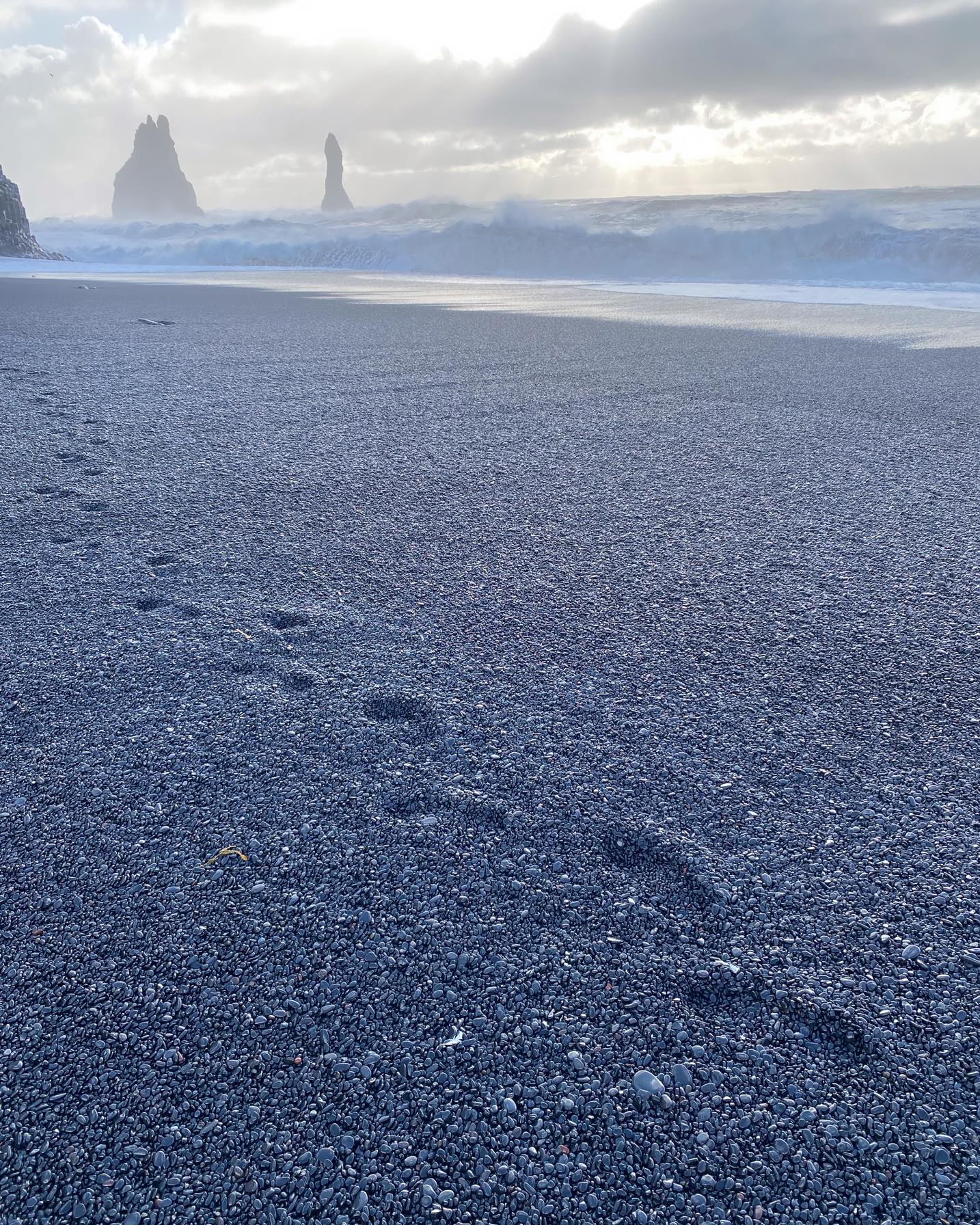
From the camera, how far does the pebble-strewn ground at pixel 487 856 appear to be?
983 mm

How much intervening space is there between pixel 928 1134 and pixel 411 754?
104 centimetres

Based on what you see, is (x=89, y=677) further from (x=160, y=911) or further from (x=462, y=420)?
(x=462, y=420)

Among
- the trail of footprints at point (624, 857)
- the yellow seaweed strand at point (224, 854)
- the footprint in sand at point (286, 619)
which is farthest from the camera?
the footprint in sand at point (286, 619)

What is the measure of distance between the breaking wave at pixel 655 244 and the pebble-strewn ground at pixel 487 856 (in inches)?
1092

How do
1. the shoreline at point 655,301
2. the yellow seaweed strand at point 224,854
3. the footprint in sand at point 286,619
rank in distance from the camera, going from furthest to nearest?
the shoreline at point 655,301, the footprint in sand at point 286,619, the yellow seaweed strand at point 224,854

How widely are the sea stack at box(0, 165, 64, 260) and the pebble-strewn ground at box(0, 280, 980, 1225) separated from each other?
35729 mm

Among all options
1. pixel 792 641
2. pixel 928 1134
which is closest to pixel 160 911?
pixel 928 1134

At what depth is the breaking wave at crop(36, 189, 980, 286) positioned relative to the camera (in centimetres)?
2988

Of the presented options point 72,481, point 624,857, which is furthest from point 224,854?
point 72,481

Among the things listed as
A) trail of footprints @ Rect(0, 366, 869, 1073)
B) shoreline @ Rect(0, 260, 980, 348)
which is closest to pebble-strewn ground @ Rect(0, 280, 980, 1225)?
trail of footprints @ Rect(0, 366, 869, 1073)

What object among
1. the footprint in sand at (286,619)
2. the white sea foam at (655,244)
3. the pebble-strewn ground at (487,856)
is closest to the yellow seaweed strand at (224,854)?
the pebble-strewn ground at (487,856)

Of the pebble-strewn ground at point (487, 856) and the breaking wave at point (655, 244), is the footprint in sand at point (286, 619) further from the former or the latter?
the breaking wave at point (655, 244)

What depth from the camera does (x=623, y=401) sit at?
5188 millimetres

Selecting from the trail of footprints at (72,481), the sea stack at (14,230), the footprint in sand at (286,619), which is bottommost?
the footprint in sand at (286,619)
